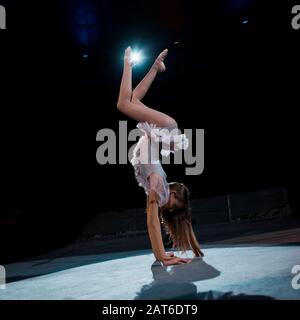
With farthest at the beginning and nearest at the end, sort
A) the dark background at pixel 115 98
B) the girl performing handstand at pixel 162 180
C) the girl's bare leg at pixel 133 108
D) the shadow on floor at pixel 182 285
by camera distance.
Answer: the dark background at pixel 115 98
the girl's bare leg at pixel 133 108
the girl performing handstand at pixel 162 180
the shadow on floor at pixel 182 285

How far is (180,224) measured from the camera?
8.11 feet

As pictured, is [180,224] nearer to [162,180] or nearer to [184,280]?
[162,180]

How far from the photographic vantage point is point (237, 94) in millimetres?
5363

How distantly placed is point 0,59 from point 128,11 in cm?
204

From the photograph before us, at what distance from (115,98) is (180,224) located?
3.87m

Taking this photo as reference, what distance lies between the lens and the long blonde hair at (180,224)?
247 centimetres

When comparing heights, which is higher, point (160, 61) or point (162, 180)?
point (160, 61)

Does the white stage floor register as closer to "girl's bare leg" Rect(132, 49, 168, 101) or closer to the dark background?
"girl's bare leg" Rect(132, 49, 168, 101)

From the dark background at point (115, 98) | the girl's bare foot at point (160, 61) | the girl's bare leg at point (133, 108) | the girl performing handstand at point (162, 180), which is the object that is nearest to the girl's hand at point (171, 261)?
the girl performing handstand at point (162, 180)

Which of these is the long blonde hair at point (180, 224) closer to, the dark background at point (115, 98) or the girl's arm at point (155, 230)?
the girl's arm at point (155, 230)

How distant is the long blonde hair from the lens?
2.47 m

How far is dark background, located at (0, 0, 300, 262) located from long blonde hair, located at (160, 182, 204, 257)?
278cm

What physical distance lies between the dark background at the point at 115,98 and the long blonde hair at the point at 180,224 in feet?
9.13

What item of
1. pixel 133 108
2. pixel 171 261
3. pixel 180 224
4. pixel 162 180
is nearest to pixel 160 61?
pixel 133 108
